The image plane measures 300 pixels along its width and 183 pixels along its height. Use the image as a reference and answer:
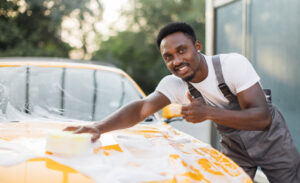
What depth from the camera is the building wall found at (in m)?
3.95

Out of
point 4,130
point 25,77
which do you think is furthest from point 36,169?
point 25,77

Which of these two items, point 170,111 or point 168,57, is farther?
point 170,111

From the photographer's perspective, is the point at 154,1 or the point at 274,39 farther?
the point at 154,1

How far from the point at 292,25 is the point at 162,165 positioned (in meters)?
3.04

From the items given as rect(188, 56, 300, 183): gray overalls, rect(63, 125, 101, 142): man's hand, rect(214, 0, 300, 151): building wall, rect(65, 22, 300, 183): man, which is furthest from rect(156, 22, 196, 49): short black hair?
rect(214, 0, 300, 151): building wall

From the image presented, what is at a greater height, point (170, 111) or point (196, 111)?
point (196, 111)

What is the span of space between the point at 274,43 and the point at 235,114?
2794 mm

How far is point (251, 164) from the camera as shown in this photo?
7.59ft

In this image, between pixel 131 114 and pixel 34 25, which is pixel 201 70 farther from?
pixel 34 25

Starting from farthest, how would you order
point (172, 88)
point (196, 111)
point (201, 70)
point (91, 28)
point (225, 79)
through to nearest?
point (91, 28) < point (172, 88) < point (201, 70) < point (225, 79) < point (196, 111)

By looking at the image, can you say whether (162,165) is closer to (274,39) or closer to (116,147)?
(116,147)

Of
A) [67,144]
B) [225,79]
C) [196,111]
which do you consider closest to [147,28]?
[225,79]

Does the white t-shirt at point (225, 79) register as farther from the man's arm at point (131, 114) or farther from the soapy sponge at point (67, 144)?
the soapy sponge at point (67, 144)

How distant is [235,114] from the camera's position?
6.13 ft
